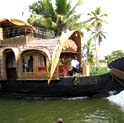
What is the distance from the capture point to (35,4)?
29.9 metres

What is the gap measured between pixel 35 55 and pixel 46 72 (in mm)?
1123

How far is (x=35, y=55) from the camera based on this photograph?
52.0ft

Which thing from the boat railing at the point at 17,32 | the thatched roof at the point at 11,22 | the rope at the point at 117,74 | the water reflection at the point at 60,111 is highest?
the thatched roof at the point at 11,22

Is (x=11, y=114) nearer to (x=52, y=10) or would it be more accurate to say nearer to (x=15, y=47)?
(x=15, y=47)

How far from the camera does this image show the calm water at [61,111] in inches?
418

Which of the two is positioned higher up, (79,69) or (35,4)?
(35,4)

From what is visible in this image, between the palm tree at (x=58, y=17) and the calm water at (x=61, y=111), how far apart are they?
1155cm

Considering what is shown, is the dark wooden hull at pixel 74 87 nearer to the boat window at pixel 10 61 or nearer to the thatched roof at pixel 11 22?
the boat window at pixel 10 61

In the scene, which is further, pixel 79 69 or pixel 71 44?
pixel 71 44

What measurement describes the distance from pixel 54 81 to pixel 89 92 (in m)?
1.60

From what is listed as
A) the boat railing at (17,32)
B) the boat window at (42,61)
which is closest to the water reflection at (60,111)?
the boat window at (42,61)

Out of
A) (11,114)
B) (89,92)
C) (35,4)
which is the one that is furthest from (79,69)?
(35,4)

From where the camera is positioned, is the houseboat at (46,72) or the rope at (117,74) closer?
the rope at (117,74)

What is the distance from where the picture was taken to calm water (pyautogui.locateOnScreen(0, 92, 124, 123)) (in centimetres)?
1062
